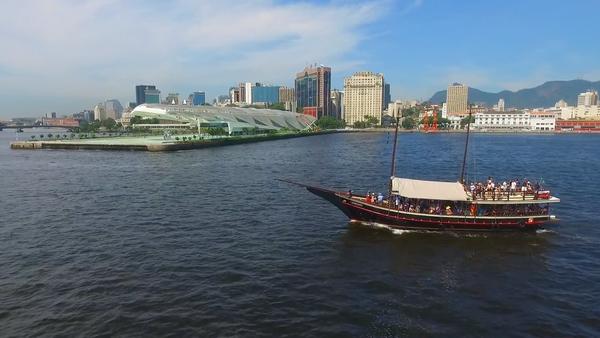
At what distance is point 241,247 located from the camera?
2675 cm

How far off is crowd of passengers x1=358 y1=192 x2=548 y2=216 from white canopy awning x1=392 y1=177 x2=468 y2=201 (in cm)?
68

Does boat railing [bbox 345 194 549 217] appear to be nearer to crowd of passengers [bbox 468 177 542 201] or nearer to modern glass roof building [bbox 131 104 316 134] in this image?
crowd of passengers [bbox 468 177 542 201]

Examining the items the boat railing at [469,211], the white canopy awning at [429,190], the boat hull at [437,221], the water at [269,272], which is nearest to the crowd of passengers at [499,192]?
the boat railing at [469,211]

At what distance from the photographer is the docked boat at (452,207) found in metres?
29.5

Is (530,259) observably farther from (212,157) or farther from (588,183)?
(212,157)

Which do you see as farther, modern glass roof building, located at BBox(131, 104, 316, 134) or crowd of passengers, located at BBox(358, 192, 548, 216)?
modern glass roof building, located at BBox(131, 104, 316, 134)

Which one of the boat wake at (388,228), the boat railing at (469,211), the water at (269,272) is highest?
the boat railing at (469,211)

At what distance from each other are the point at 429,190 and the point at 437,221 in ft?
7.40

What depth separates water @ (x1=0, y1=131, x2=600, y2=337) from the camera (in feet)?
58.5

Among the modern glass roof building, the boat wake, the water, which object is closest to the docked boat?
the boat wake

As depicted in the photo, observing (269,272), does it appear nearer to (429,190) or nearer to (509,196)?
(429,190)

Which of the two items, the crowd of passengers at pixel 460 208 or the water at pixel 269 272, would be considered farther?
the crowd of passengers at pixel 460 208

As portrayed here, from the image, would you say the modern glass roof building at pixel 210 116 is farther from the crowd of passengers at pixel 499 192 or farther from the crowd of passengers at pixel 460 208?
the crowd of passengers at pixel 499 192

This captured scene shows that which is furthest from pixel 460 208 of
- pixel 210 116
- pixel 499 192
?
pixel 210 116
